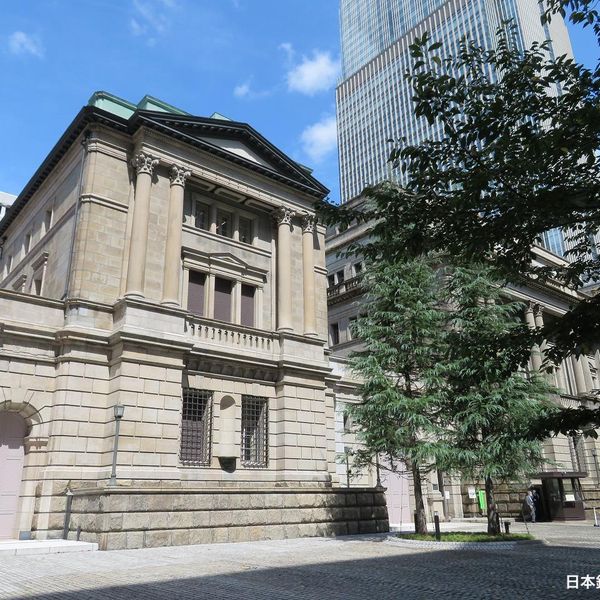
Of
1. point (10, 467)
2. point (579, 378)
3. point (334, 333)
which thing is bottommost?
point (10, 467)

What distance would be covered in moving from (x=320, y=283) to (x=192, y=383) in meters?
9.49

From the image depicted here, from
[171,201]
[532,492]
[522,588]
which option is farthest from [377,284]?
[532,492]

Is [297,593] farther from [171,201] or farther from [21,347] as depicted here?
[171,201]

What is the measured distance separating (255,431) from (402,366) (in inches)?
288

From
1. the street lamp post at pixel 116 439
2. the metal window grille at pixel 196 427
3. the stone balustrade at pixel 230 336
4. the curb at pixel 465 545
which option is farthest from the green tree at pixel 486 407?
the street lamp post at pixel 116 439

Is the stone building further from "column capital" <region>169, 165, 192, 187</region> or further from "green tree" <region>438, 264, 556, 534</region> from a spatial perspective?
"column capital" <region>169, 165, 192, 187</region>

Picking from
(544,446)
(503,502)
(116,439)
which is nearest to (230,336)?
(116,439)

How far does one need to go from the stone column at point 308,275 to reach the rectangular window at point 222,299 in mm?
3687

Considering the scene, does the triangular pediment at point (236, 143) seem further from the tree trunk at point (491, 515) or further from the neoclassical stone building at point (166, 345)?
the tree trunk at point (491, 515)

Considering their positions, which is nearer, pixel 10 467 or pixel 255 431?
pixel 10 467

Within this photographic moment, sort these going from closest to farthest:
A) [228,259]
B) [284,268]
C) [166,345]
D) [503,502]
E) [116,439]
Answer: [116,439] < [166,345] < [228,259] < [284,268] < [503,502]

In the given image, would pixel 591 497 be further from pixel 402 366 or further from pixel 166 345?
pixel 166 345

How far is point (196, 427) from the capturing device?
22.3 metres

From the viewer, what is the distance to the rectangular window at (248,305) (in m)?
26.1
